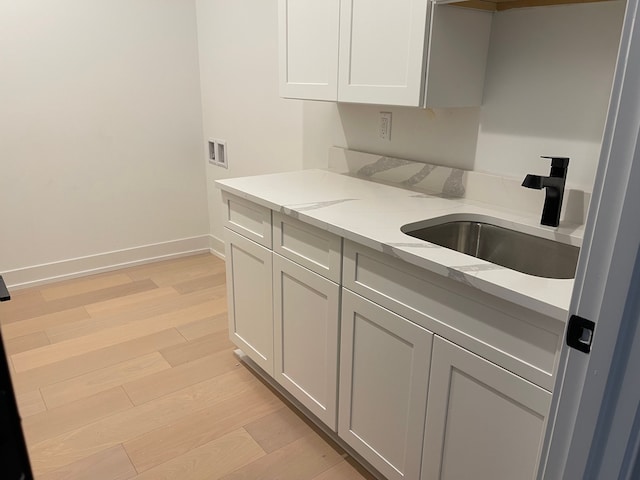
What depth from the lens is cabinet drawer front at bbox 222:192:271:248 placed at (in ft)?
6.48

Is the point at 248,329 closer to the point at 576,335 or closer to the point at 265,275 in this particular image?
the point at 265,275

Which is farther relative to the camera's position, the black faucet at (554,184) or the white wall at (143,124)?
the white wall at (143,124)

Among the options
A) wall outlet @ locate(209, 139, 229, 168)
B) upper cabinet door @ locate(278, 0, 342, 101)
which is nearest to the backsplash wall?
upper cabinet door @ locate(278, 0, 342, 101)

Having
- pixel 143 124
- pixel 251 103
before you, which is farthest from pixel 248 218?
pixel 143 124

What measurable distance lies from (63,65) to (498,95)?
2.63 m

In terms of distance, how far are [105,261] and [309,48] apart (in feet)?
7.54

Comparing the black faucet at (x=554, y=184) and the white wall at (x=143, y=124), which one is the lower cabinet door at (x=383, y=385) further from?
the white wall at (x=143, y=124)

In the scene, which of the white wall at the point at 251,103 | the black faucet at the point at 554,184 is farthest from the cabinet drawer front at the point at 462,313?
the white wall at the point at 251,103

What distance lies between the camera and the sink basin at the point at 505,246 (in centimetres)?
157

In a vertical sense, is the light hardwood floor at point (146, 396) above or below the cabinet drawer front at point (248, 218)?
below

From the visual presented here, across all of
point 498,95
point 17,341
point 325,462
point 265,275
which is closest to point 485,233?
point 498,95

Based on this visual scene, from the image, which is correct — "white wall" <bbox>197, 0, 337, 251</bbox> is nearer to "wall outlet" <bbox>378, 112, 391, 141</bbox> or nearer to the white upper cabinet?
"wall outlet" <bbox>378, 112, 391, 141</bbox>

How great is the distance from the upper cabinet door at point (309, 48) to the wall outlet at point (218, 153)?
1.32 m

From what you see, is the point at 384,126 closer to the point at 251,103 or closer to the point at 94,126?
the point at 251,103
